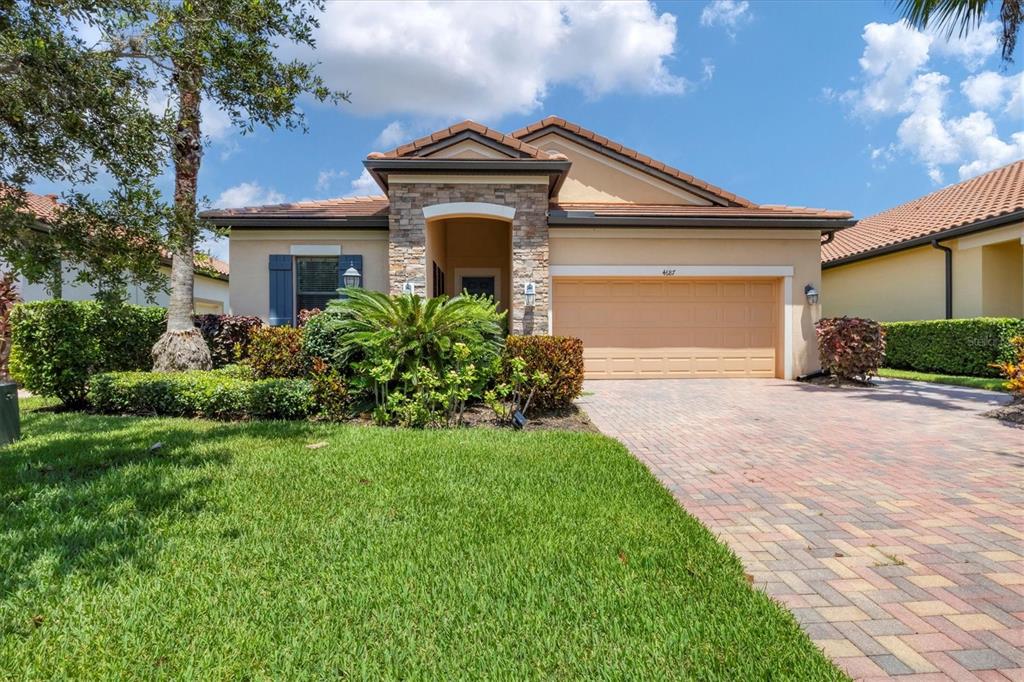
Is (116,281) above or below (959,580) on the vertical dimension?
above

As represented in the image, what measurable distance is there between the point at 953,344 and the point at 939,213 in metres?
5.31

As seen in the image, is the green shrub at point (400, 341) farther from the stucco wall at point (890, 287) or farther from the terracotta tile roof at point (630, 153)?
the stucco wall at point (890, 287)

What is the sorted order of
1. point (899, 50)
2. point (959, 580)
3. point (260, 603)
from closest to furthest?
point (260, 603), point (959, 580), point (899, 50)

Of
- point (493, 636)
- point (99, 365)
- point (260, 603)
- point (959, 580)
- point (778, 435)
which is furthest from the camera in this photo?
point (99, 365)

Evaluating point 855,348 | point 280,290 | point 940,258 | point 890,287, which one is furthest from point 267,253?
point 890,287

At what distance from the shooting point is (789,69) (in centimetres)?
1095

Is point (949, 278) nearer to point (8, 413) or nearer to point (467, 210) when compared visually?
point (467, 210)

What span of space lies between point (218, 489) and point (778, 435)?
6324 millimetres

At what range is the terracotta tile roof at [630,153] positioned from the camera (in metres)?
12.8

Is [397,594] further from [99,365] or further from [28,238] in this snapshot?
[99,365]

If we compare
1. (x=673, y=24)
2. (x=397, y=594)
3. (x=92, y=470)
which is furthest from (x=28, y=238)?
(x=673, y=24)

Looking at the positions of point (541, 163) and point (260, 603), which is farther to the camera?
point (541, 163)

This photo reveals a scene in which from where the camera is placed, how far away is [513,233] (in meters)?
10.9

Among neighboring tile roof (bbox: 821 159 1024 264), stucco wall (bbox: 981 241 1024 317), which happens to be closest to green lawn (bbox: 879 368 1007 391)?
stucco wall (bbox: 981 241 1024 317)
